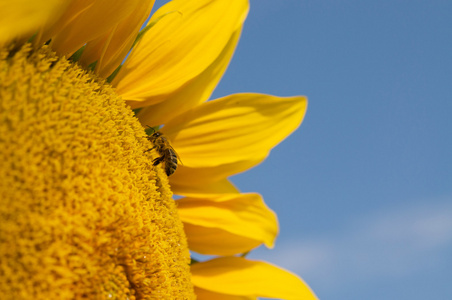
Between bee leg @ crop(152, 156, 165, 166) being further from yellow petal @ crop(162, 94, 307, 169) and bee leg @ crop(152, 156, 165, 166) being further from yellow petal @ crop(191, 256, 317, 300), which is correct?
yellow petal @ crop(191, 256, 317, 300)

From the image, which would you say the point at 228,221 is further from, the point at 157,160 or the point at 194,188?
the point at 157,160

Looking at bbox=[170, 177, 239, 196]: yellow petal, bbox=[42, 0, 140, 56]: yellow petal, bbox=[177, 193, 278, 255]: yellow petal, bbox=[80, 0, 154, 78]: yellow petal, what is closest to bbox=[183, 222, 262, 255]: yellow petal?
bbox=[177, 193, 278, 255]: yellow petal

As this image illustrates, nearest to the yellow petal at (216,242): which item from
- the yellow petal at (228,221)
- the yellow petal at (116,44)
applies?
the yellow petal at (228,221)

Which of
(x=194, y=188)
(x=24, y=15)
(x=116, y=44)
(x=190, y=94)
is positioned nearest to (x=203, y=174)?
(x=194, y=188)

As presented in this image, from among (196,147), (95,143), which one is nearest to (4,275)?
(95,143)

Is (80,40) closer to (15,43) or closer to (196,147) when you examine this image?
(15,43)
